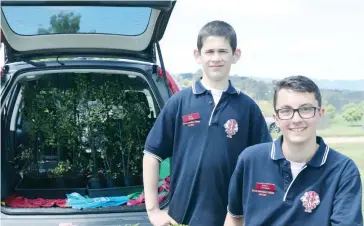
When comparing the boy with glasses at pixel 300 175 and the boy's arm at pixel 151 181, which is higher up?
the boy with glasses at pixel 300 175

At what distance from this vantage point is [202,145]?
2.18 metres

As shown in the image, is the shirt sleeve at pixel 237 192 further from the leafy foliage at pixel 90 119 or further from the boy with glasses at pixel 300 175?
the leafy foliage at pixel 90 119

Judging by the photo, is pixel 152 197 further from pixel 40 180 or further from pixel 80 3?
pixel 40 180

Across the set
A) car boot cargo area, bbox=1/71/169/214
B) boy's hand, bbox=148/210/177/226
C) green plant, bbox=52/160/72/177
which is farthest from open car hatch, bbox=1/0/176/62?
boy's hand, bbox=148/210/177/226

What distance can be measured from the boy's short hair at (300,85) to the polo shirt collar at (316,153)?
0.49ft

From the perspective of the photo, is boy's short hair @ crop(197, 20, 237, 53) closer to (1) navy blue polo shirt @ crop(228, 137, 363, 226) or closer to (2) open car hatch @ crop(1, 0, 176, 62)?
(1) navy blue polo shirt @ crop(228, 137, 363, 226)

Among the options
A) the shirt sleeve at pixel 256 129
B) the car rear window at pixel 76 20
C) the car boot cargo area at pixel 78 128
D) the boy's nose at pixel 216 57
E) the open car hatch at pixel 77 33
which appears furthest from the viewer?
the car boot cargo area at pixel 78 128

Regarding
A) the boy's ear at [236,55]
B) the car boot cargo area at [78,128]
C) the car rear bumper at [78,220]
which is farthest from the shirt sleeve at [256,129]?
the car boot cargo area at [78,128]

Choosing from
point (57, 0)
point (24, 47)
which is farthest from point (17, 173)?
point (57, 0)

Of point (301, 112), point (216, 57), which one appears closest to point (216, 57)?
point (216, 57)

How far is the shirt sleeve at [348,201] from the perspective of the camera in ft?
5.40

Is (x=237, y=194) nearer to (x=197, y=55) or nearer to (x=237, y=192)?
(x=237, y=192)

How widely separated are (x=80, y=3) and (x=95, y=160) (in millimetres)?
1661

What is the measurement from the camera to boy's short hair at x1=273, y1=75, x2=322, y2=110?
5.75 ft
